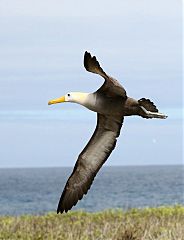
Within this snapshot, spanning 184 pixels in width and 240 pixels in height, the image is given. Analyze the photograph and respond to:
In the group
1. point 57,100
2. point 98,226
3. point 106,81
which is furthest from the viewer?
point 98,226

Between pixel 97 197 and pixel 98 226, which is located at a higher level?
pixel 97 197

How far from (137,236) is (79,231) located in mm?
1091

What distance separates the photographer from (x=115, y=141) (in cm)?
969

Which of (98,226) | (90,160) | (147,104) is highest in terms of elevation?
(147,104)

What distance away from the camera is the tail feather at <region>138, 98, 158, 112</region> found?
27.3 ft

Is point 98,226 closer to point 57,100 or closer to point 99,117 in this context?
point 99,117

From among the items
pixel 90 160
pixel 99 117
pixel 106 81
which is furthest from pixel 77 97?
pixel 90 160

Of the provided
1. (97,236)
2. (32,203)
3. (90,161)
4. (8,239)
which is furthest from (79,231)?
(32,203)

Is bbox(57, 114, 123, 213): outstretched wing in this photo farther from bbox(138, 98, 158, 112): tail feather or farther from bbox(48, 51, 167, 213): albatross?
bbox(138, 98, 158, 112): tail feather

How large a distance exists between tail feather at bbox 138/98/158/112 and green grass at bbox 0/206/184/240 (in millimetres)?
3842

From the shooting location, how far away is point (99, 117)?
9.44 m

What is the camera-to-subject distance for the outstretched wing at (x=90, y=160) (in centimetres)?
949

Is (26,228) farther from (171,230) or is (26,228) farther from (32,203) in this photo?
(32,203)

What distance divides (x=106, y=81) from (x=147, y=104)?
1.88 feet
